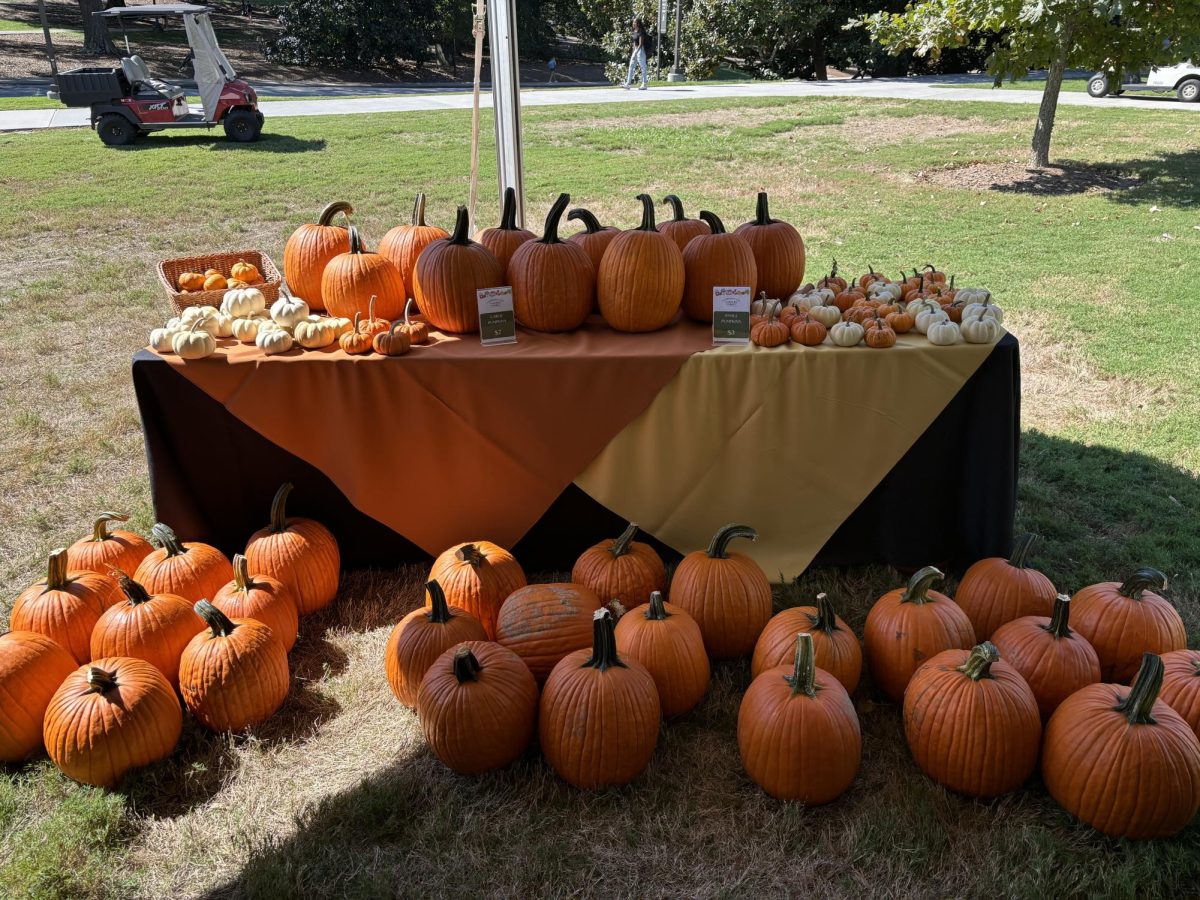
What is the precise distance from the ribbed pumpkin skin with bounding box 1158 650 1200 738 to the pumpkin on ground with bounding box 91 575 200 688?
2846mm

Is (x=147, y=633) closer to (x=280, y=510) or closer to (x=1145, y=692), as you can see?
(x=280, y=510)

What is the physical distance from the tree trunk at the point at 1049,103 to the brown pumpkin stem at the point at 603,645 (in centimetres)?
889

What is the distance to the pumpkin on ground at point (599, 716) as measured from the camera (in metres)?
2.39

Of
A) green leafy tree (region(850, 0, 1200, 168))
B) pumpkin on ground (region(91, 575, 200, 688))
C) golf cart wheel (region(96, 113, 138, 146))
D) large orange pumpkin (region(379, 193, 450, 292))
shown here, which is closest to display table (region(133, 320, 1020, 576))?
large orange pumpkin (region(379, 193, 450, 292))

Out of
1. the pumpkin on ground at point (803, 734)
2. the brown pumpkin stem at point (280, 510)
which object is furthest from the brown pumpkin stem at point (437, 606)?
the pumpkin on ground at point (803, 734)

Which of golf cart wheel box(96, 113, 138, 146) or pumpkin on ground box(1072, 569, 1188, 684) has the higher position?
golf cart wheel box(96, 113, 138, 146)

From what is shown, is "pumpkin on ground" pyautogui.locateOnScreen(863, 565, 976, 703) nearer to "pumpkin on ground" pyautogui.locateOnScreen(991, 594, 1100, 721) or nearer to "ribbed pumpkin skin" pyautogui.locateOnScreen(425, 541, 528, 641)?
"pumpkin on ground" pyautogui.locateOnScreen(991, 594, 1100, 721)

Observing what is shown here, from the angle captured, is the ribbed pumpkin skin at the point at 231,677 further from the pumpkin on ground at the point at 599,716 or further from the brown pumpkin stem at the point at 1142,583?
the brown pumpkin stem at the point at 1142,583

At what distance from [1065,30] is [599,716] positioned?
9146 mm

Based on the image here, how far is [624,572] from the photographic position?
2990 millimetres

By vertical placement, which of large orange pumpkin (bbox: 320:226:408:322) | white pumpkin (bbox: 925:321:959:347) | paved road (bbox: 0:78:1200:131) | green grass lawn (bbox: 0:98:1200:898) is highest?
paved road (bbox: 0:78:1200:131)

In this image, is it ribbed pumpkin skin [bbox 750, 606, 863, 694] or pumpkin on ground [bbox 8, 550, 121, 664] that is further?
pumpkin on ground [bbox 8, 550, 121, 664]

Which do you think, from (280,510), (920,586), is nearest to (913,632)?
(920,586)

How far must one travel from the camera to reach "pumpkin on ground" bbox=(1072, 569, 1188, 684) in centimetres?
263
